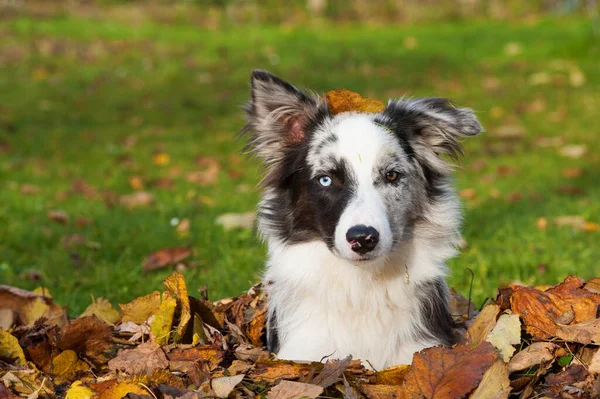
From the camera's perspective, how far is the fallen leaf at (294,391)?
9.59ft

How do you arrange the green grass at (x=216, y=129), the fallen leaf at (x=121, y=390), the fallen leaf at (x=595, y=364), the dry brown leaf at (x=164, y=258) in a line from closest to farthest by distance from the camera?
the fallen leaf at (x=121, y=390) < the fallen leaf at (x=595, y=364) < the dry brown leaf at (x=164, y=258) < the green grass at (x=216, y=129)

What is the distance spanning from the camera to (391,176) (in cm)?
355

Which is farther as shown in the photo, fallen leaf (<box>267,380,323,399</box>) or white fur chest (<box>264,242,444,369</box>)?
white fur chest (<box>264,242,444,369</box>)

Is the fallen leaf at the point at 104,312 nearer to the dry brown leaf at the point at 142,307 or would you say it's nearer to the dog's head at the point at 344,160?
the dry brown leaf at the point at 142,307

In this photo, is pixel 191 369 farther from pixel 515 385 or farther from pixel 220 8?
pixel 220 8

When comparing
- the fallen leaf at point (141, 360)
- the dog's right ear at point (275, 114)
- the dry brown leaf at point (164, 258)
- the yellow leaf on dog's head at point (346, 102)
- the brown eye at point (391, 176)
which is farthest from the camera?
the dry brown leaf at point (164, 258)

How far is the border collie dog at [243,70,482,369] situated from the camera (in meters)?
3.47

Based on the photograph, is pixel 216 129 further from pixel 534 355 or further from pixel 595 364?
pixel 595 364

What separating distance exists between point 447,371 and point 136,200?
5759mm

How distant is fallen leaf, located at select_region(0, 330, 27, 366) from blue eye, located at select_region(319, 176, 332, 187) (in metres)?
1.53

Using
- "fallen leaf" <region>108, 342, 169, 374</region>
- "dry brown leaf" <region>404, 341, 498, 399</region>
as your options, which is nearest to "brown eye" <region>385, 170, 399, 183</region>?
"dry brown leaf" <region>404, 341, 498, 399</region>

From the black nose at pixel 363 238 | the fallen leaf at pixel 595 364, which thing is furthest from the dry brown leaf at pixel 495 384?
the black nose at pixel 363 238

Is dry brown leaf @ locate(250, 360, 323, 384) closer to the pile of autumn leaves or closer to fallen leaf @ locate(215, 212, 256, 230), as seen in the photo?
the pile of autumn leaves

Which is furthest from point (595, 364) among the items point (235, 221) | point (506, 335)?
point (235, 221)
